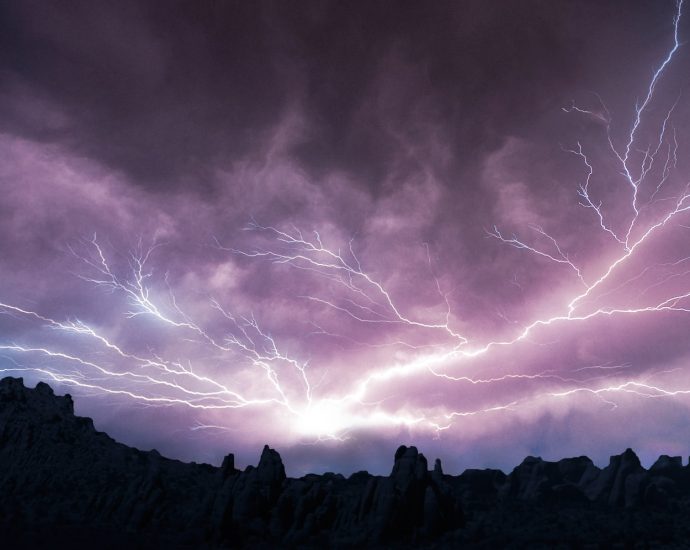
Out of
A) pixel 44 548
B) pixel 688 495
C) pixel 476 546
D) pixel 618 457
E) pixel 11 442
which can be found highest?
pixel 618 457

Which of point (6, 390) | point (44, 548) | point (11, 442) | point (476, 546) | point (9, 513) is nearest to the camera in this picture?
point (44, 548)

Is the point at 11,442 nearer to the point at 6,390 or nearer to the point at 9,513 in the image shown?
the point at 6,390

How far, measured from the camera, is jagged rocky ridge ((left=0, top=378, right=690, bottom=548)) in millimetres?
42906

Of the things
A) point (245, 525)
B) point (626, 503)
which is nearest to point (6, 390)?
point (245, 525)

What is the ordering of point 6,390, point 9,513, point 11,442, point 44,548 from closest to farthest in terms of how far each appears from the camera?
point 44,548
point 9,513
point 11,442
point 6,390

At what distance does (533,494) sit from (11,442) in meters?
69.2

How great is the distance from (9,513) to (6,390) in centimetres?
2154

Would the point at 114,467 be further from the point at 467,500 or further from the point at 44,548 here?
the point at 467,500

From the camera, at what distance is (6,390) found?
60531 millimetres

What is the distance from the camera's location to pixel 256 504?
158ft

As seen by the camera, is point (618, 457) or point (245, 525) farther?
point (618, 457)

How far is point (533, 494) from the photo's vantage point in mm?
64125

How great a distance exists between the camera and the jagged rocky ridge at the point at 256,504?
4291 cm

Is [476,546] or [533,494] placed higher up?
[533,494]
